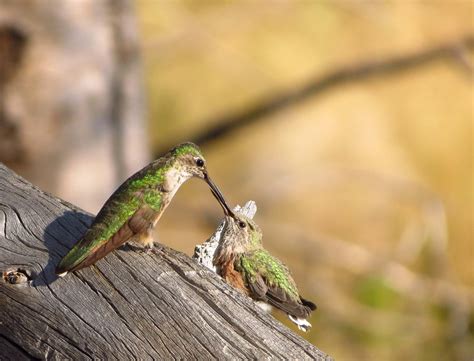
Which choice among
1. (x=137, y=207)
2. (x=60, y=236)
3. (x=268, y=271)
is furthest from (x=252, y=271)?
(x=60, y=236)

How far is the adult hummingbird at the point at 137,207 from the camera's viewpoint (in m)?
2.80

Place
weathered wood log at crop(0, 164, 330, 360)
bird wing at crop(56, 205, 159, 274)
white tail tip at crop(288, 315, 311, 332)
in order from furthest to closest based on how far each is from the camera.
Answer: white tail tip at crop(288, 315, 311, 332), bird wing at crop(56, 205, 159, 274), weathered wood log at crop(0, 164, 330, 360)

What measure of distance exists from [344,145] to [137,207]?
6470 millimetres

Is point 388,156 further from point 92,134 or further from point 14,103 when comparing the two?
point 14,103

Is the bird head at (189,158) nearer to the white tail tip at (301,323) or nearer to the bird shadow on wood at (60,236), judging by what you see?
the bird shadow on wood at (60,236)

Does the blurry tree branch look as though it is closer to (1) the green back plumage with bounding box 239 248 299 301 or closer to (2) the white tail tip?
(1) the green back plumage with bounding box 239 248 299 301

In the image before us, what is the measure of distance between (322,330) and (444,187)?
190cm

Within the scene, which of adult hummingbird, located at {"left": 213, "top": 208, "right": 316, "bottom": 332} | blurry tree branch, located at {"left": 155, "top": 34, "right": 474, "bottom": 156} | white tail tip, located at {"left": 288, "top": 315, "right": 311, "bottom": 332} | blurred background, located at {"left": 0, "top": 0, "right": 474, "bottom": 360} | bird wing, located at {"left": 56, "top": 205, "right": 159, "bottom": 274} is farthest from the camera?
blurry tree branch, located at {"left": 155, "top": 34, "right": 474, "bottom": 156}

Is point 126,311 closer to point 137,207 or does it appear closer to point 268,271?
point 137,207

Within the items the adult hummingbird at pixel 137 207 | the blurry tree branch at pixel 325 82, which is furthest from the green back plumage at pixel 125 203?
the blurry tree branch at pixel 325 82

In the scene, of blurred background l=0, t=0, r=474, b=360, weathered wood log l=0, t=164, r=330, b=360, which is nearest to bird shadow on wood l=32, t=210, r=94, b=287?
weathered wood log l=0, t=164, r=330, b=360

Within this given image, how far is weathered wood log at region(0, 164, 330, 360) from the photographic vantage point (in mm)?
2605

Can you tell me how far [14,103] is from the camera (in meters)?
7.91

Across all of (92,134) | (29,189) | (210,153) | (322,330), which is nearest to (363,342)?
(322,330)
